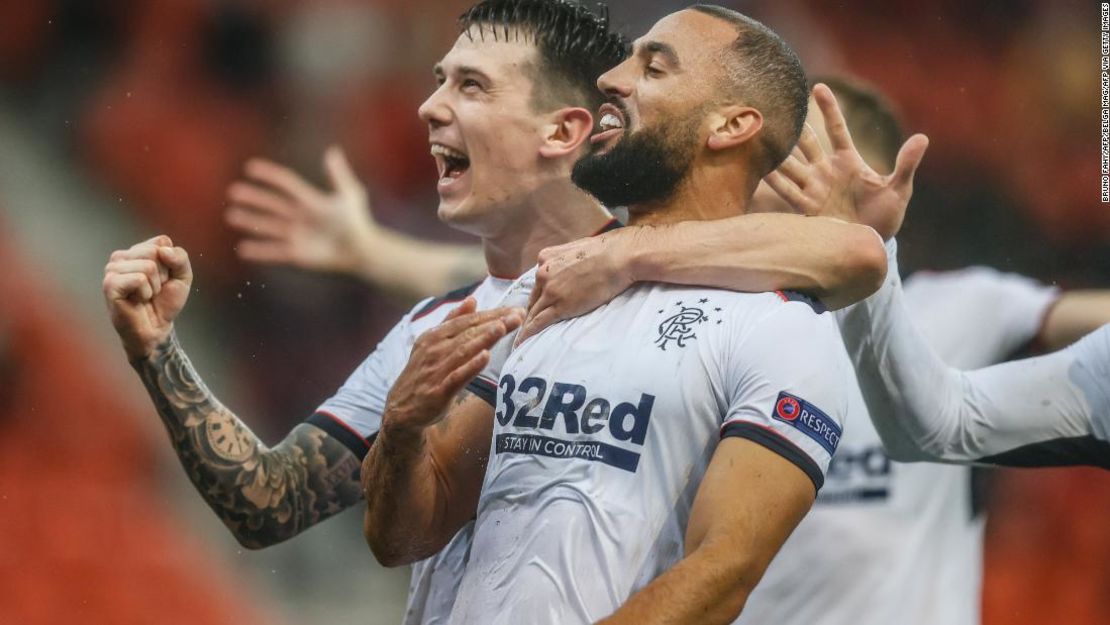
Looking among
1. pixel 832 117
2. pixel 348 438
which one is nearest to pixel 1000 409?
pixel 832 117

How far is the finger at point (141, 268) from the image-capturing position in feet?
5.64

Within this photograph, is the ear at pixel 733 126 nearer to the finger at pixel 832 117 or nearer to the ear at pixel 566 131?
the finger at pixel 832 117

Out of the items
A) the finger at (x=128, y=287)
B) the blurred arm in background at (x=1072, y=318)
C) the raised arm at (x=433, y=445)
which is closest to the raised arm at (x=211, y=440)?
the finger at (x=128, y=287)

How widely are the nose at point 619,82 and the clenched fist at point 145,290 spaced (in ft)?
1.86

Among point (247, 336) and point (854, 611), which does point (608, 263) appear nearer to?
point (854, 611)

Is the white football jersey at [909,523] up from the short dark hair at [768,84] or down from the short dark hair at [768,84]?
down

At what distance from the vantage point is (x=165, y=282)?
1.78m

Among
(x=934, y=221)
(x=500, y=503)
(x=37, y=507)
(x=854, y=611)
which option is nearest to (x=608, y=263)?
(x=500, y=503)

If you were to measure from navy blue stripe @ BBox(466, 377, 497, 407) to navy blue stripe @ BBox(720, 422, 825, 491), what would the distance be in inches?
14.8

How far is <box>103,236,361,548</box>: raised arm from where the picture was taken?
5.72ft

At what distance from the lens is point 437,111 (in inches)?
80.3

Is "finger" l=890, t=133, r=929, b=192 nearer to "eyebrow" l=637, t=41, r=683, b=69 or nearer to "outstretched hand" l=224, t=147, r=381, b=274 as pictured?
"eyebrow" l=637, t=41, r=683, b=69

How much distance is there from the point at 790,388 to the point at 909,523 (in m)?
1.24

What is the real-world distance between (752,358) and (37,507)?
6.91 feet
